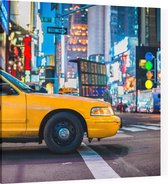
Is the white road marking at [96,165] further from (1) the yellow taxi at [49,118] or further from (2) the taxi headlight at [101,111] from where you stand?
(2) the taxi headlight at [101,111]

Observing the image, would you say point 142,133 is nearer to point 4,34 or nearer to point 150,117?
point 150,117

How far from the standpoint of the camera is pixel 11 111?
15.0 feet

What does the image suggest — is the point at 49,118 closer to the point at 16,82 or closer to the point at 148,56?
the point at 16,82

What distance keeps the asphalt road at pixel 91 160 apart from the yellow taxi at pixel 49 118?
→ 15 cm

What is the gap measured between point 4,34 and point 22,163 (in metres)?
1.74

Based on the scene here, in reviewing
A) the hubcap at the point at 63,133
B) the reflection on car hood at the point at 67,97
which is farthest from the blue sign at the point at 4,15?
the hubcap at the point at 63,133

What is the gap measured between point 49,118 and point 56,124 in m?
0.12

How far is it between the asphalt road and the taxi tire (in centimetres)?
9

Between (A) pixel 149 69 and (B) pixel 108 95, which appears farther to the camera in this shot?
(A) pixel 149 69

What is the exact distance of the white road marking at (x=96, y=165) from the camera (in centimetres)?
473

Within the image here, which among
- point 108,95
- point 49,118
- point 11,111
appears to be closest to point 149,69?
point 108,95

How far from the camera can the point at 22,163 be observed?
15.2 feet
